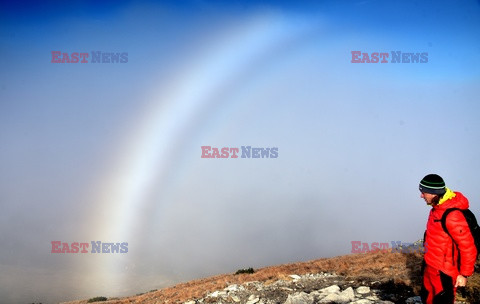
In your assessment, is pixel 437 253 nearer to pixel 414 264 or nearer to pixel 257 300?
pixel 257 300

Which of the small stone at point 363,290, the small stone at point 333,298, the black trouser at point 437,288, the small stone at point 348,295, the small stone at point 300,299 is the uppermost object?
the black trouser at point 437,288

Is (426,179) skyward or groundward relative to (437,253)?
skyward

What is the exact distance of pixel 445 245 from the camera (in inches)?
217

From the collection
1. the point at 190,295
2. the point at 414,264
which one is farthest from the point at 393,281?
the point at 190,295

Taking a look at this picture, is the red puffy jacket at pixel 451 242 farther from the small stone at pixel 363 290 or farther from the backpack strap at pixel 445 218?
the small stone at pixel 363 290

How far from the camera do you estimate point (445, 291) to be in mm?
5625

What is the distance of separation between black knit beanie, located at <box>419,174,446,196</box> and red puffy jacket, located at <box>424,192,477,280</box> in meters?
0.24

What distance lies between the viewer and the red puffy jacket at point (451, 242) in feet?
17.0

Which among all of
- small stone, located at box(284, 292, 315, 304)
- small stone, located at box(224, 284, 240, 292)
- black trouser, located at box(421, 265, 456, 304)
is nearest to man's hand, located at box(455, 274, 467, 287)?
black trouser, located at box(421, 265, 456, 304)

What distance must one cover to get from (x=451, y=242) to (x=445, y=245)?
0.36 feet

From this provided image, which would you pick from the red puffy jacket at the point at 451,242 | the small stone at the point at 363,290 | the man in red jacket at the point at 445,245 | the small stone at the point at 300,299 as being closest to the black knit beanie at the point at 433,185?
the man in red jacket at the point at 445,245

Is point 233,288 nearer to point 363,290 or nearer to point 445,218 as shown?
point 363,290

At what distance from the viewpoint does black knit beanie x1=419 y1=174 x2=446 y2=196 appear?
5.46m

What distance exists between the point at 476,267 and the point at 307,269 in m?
7.38
